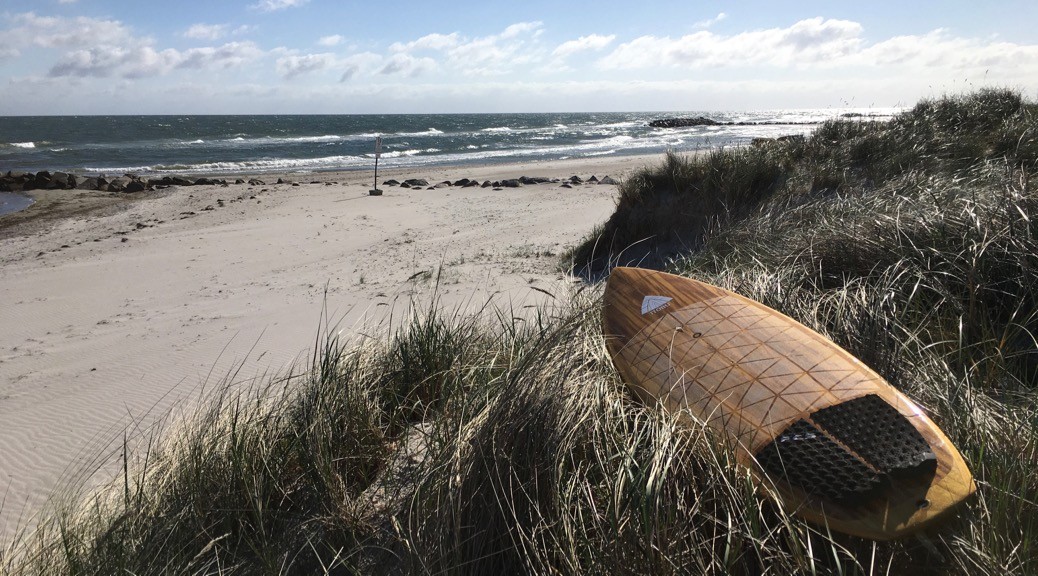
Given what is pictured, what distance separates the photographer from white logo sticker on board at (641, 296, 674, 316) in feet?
10.9

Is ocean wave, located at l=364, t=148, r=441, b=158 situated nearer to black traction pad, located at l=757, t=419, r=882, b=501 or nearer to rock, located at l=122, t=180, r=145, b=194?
rock, located at l=122, t=180, r=145, b=194

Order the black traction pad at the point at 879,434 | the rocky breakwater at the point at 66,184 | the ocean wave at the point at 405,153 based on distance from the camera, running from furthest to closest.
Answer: the ocean wave at the point at 405,153 < the rocky breakwater at the point at 66,184 < the black traction pad at the point at 879,434

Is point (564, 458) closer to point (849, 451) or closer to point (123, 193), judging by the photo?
point (849, 451)

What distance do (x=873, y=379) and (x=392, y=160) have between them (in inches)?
1271

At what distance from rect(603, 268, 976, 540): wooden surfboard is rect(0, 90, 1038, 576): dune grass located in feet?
0.34

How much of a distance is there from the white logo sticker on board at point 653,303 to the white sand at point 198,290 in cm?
104

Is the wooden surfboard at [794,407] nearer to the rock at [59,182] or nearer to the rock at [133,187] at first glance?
the rock at [133,187]

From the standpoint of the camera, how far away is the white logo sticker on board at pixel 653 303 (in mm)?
3314

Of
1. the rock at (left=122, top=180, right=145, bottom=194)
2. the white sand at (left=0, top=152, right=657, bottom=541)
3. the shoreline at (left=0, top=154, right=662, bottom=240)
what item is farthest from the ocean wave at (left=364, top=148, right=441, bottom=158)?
the white sand at (left=0, top=152, right=657, bottom=541)

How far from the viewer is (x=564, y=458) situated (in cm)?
206

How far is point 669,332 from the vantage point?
9.99 ft

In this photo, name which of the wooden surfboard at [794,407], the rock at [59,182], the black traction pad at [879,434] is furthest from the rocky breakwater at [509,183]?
the black traction pad at [879,434]

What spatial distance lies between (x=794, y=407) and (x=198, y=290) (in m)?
7.36

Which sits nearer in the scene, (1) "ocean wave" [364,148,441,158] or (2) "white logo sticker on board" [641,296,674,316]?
(2) "white logo sticker on board" [641,296,674,316]
